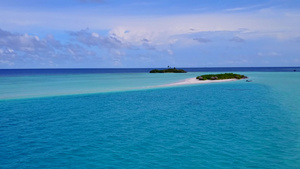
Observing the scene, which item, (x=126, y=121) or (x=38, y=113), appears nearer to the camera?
(x=126, y=121)

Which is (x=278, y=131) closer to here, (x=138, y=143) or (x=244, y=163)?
(x=244, y=163)

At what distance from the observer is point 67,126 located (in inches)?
947

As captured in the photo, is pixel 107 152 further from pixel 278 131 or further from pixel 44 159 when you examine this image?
pixel 278 131

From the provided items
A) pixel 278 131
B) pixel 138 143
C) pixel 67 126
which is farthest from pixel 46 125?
pixel 278 131

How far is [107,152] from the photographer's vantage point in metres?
17.1

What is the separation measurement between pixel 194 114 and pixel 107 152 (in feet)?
46.9

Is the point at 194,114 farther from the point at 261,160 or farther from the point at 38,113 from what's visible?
the point at 38,113

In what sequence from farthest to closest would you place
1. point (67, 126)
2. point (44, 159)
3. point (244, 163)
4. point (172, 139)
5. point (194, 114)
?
point (194, 114) → point (67, 126) → point (172, 139) → point (44, 159) → point (244, 163)

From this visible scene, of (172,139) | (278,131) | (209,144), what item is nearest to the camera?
(209,144)

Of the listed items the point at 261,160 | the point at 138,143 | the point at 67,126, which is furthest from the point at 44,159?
the point at 261,160

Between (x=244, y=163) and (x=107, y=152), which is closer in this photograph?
(x=244, y=163)

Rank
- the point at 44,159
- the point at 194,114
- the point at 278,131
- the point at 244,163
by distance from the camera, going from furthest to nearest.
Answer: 1. the point at 194,114
2. the point at 278,131
3. the point at 44,159
4. the point at 244,163

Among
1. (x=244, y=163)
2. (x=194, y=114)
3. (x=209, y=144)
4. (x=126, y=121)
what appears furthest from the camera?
(x=194, y=114)

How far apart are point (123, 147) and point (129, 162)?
2624mm
